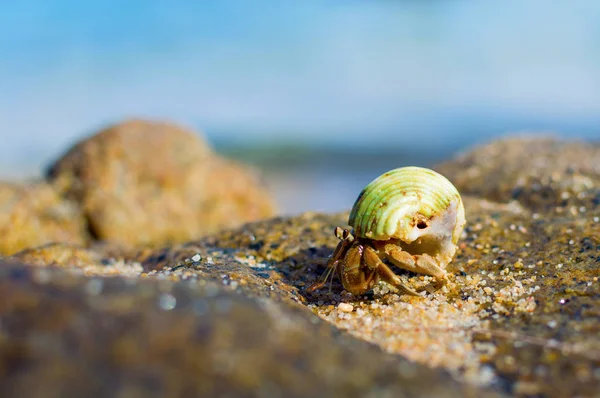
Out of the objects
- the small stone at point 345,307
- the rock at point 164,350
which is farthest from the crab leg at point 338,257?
the rock at point 164,350

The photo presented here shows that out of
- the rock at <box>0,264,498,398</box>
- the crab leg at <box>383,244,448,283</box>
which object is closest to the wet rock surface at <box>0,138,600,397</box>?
the rock at <box>0,264,498,398</box>

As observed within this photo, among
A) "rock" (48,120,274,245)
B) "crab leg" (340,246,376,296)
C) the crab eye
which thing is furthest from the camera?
"rock" (48,120,274,245)

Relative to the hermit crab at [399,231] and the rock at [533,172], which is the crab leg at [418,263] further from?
the rock at [533,172]

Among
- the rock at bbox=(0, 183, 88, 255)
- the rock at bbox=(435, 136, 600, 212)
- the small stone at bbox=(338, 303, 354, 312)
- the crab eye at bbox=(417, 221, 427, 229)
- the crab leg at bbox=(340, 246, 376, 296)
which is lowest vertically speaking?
the rock at bbox=(0, 183, 88, 255)

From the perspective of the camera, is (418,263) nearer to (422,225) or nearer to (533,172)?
(422,225)

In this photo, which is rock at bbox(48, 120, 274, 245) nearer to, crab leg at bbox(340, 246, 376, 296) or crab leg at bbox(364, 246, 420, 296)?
crab leg at bbox(340, 246, 376, 296)

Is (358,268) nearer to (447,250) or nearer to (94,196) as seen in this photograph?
(447,250)
